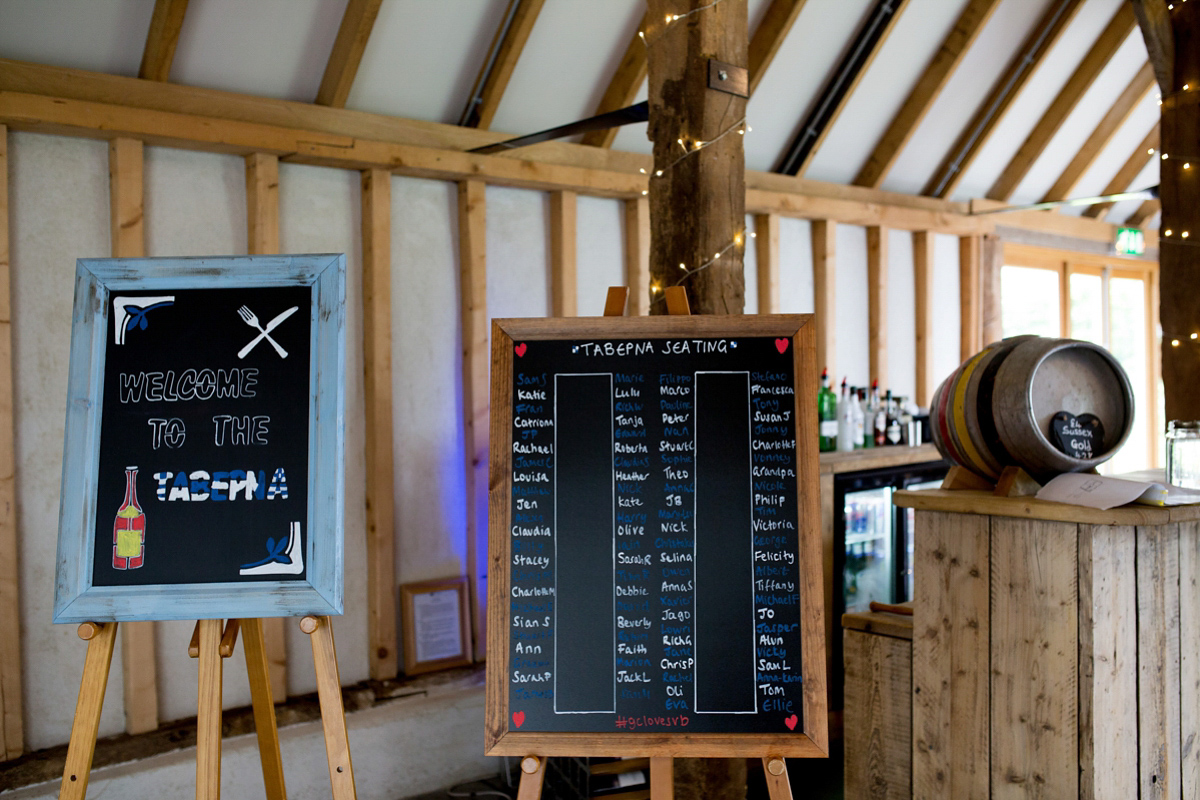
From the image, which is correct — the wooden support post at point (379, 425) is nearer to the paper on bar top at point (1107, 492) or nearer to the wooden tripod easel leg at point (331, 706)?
the wooden tripod easel leg at point (331, 706)

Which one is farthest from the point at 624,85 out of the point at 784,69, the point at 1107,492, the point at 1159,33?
the point at 1107,492

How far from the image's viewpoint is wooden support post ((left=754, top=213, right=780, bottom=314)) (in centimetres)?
484

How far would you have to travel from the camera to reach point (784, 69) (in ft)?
14.7

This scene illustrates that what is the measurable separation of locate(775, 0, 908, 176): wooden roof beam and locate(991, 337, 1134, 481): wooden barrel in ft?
9.21

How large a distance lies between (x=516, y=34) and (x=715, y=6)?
1.26 meters

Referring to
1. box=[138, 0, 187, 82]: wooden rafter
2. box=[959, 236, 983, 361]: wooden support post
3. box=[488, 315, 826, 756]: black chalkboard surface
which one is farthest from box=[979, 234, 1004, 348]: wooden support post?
box=[138, 0, 187, 82]: wooden rafter

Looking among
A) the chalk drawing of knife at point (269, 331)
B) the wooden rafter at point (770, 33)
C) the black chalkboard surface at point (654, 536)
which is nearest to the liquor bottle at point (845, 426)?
the wooden rafter at point (770, 33)

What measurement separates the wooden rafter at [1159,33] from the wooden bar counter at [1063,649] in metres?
2.56

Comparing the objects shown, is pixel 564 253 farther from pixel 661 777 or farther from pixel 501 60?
pixel 661 777

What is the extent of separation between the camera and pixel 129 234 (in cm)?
311

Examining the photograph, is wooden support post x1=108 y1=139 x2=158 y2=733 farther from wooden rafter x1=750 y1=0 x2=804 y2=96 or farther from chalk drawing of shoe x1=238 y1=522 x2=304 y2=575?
wooden rafter x1=750 y1=0 x2=804 y2=96

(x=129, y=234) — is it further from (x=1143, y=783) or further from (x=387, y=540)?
(x=1143, y=783)

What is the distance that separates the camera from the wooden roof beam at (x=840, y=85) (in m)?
4.46

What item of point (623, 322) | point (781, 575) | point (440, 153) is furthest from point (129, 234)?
point (781, 575)
